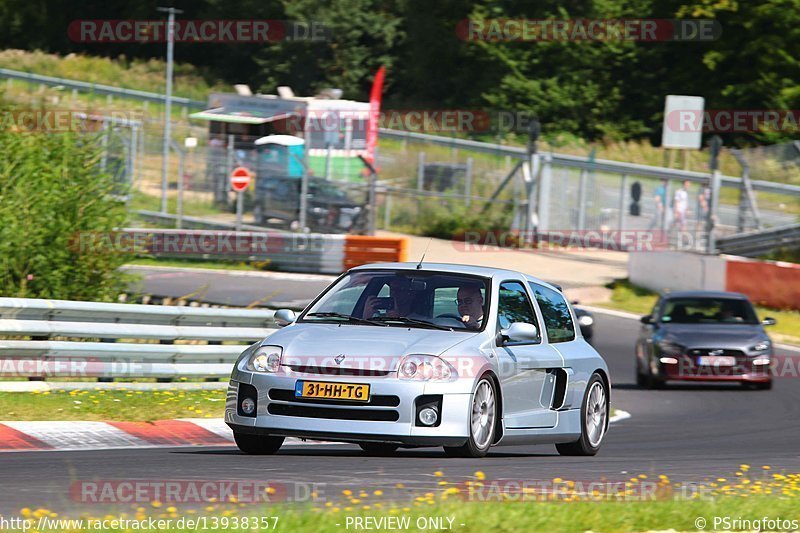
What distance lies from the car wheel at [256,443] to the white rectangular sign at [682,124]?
81.5ft

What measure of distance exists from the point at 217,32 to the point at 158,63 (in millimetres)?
4561

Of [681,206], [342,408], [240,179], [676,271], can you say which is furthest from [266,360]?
[681,206]

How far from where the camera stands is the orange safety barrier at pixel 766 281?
98.8ft

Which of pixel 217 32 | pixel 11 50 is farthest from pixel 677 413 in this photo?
pixel 11 50

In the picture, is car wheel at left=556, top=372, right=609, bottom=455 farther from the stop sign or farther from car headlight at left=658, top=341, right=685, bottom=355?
the stop sign

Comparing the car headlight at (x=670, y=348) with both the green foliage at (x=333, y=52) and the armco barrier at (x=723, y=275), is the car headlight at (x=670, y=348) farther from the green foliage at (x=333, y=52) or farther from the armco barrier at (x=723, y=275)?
the green foliage at (x=333, y=52)

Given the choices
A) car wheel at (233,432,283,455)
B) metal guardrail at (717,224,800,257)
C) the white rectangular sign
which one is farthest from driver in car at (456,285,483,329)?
the white rectangular sign

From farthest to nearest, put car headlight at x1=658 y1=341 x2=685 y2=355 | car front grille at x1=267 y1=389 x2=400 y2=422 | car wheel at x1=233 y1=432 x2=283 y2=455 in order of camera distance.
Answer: car headlight at x1=658 y1=341 x2=685 y2=355
car wheel at x1=233 y1=432 x2=283 y2=455
car front grille at x1=267 y1=389 x2=400 y2=422

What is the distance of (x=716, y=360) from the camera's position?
19.9 metres

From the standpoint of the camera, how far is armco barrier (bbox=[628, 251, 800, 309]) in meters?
30.2

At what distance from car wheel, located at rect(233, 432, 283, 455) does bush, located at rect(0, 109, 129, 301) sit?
23.8 ft

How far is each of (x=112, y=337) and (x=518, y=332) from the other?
4.68 metres

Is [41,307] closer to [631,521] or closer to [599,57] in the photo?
[631,521]

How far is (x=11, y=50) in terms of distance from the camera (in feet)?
269
